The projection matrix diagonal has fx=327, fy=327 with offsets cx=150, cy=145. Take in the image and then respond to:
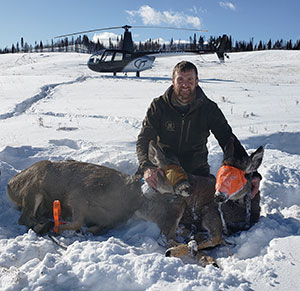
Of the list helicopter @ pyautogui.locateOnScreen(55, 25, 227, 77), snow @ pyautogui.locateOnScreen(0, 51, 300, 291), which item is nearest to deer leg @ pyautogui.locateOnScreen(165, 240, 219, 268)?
snow @ pyautogui.locateOnScreen(0, 51, 300, 291)

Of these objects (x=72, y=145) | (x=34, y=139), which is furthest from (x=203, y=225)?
(x=34, y=139)

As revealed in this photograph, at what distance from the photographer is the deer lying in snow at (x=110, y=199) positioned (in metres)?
3.69

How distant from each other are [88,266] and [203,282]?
3.08 ft

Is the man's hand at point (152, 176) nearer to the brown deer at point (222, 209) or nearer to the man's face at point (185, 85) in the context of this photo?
the brown deer at point (222, 209)

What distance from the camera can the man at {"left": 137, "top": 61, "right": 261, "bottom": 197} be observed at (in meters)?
4.17

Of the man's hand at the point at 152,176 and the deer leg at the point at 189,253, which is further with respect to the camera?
the man's hand at the point at 152,176

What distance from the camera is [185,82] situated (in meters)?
4.12

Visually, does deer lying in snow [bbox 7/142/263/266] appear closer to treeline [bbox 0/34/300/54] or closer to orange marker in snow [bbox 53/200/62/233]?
orange marker in snow [bbox 53/200/62/233]

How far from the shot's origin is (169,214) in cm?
377

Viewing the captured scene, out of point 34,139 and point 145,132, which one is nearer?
point 145,132

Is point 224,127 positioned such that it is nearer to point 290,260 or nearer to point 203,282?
point 290,260

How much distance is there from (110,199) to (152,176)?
2.36 ft

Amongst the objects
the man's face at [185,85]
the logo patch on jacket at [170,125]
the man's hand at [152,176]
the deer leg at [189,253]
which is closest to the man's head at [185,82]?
the man's face at [185,85]

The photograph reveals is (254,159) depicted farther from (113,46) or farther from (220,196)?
(113,46)
